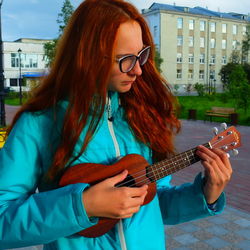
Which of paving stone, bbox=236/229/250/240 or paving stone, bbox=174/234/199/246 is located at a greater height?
paving stone, bbox=236/229/250/240

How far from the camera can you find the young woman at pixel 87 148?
1.04 meters

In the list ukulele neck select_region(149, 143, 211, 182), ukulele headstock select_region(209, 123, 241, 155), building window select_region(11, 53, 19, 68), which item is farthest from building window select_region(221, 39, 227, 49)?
ukulele neck select_region(149, 143, 211, 182)

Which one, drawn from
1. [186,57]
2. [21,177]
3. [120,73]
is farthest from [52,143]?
[186,57]

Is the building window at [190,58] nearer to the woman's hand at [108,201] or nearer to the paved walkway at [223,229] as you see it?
the paved walkway at [223,229]

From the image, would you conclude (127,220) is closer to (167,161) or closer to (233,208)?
(167,161)

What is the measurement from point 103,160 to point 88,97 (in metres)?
0.23

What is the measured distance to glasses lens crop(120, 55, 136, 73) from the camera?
1.23m

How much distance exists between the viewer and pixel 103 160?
1244 millimetres

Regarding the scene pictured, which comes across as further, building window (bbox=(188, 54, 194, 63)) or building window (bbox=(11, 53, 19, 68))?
building window (bbox=(188, 54, 194, 63))

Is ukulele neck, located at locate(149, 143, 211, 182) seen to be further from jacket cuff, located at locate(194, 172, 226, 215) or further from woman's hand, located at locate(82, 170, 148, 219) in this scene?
woman's hand, located at locate(82, 170, 148, 219)

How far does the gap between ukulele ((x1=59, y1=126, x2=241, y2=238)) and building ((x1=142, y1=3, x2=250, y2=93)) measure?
180 feet

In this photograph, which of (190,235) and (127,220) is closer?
(127,220)

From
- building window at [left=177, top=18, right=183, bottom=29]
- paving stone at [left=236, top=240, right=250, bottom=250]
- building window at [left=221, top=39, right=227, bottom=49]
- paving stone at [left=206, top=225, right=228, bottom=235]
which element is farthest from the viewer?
building window at [left=221, top=39, right=227, bottom=49]

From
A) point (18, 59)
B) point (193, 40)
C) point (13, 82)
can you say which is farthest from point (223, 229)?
point (193, 40)
